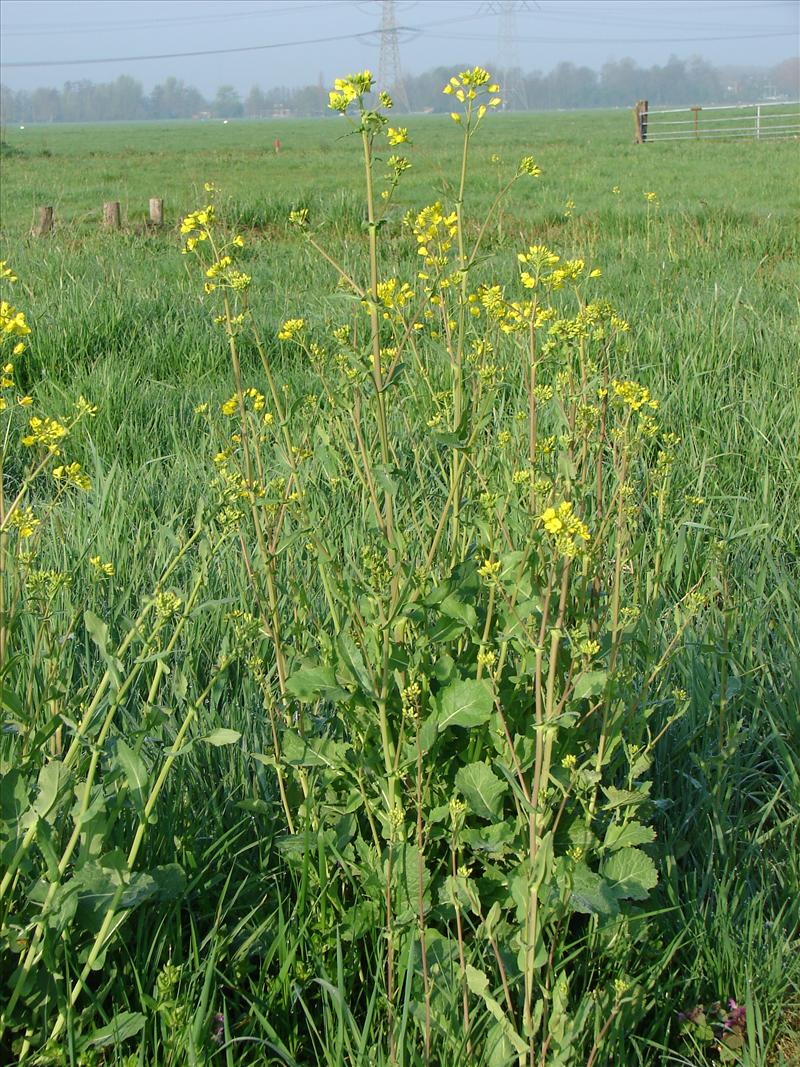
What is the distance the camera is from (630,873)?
5.29ft

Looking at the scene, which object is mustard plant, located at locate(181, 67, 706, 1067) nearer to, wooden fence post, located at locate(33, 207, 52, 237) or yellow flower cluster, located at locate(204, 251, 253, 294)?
yellow flower cluster, located at locate(204, 251, 253, 294)

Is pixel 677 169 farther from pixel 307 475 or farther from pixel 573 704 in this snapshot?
pixel 573 704

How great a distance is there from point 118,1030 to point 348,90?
4.52ft

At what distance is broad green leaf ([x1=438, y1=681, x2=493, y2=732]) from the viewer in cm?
160

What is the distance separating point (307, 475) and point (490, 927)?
201cm

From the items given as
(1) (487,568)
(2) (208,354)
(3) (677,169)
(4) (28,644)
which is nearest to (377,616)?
(1) (487,568)

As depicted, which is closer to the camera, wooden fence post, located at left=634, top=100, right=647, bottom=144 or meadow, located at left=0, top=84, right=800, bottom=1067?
meadow, located at left=0, top=84, right=800, bottom=1067

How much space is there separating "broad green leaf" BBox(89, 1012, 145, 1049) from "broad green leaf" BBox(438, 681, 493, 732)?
60 cm

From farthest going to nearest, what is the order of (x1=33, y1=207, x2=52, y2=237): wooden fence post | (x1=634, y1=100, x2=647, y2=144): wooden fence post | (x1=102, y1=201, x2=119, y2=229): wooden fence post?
1. (x1=634, y1=100, x2=647, y2=144): wooden fence post
2. (x1=102, y1=201, x2=119, y2=229): wooden fence post
3. (x1=33, y1=207, x2=52, y2=237): wooden fence post

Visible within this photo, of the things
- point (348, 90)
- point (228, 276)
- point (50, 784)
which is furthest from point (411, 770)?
point (348, 90)

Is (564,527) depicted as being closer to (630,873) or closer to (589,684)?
(589,684)

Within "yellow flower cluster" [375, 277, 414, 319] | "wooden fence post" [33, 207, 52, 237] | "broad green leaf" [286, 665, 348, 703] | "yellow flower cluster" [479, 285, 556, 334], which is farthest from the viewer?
"wooden fence post" [33, 207, 52, 237]

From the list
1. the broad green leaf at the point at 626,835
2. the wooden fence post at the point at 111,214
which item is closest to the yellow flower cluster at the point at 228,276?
the broad green leaf at the point at 626,835

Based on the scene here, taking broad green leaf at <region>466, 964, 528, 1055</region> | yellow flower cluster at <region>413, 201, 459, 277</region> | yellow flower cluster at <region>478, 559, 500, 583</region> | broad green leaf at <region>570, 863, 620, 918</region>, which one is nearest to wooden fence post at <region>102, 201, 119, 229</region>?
yellow flower cluster at <region>413, 201, 459, 277</region>
